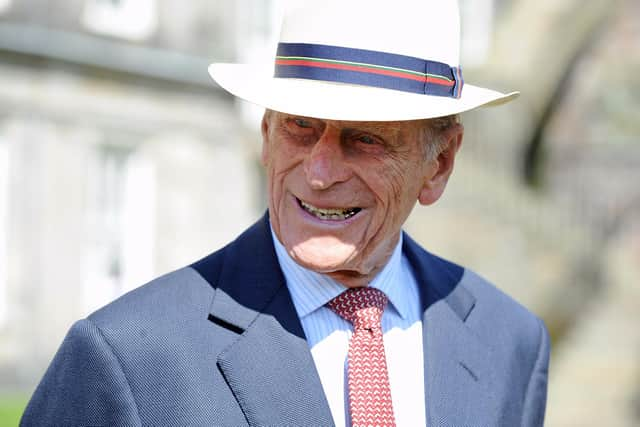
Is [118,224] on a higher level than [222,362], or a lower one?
lower

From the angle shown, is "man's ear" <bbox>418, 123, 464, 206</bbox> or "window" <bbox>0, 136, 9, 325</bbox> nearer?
"man's ear" <bbox>418, 123, 464, 206</bbox>

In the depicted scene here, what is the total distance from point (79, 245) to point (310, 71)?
1026 cm

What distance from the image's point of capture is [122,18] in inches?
546

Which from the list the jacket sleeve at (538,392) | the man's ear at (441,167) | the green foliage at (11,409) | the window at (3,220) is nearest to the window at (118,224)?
the window at (3,220)

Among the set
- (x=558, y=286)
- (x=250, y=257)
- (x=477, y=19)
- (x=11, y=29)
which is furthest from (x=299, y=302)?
(x=477, y=19)

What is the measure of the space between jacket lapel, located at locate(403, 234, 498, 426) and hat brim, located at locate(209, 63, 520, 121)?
523 millimetres

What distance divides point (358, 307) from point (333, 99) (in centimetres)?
51

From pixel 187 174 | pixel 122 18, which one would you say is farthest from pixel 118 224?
pixel 122 18

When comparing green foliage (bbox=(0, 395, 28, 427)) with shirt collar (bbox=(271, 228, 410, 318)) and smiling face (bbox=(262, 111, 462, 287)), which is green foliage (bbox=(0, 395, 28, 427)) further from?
smiling face (bbox=(262, 111, 462, 287))

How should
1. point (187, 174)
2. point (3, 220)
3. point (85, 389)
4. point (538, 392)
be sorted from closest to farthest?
point (85, 389), point (538, 392), point (3, 220), point (187, 174)

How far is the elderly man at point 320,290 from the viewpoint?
9.71ft

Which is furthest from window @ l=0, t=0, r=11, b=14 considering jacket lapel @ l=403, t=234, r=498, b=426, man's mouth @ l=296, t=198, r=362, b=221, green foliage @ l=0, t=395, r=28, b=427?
man's mouth @ l=296, t=198, r=362, b=221

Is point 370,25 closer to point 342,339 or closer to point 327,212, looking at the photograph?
point 327,212

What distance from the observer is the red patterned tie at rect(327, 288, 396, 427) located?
10.0ft
